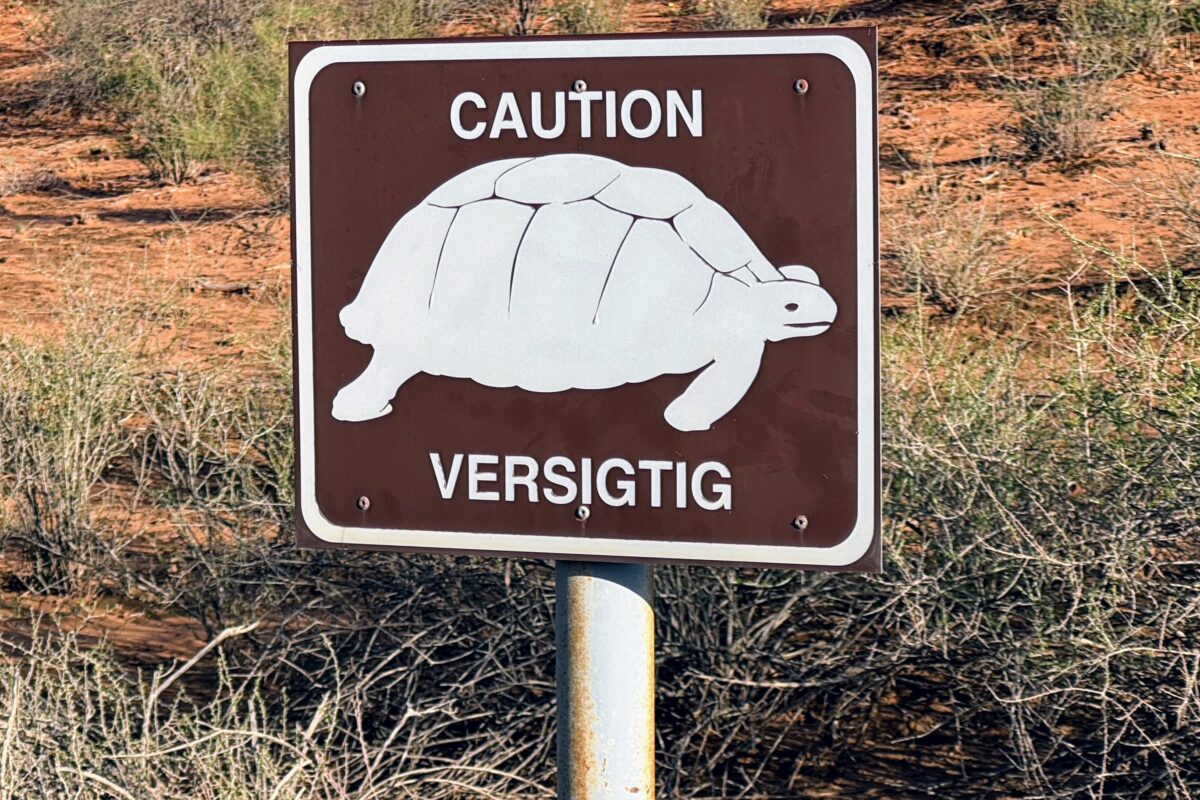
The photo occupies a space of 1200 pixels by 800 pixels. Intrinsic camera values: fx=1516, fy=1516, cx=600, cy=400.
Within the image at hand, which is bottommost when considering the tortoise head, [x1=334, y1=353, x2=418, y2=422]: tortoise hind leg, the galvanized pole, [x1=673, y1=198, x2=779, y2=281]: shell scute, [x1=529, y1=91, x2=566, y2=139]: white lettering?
the galvanized pole

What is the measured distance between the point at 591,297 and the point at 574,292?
0.06 feet

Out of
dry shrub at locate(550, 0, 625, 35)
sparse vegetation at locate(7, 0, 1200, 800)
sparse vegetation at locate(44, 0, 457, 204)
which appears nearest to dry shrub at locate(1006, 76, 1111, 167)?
dry shrub at locate(550, 0, 625, 35)

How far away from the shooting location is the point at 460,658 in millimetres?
3547

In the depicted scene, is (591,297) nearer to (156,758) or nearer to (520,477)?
(520,477)

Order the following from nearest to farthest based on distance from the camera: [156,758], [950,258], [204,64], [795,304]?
[795,304] < [156,758] < [950,258] < [204,64]

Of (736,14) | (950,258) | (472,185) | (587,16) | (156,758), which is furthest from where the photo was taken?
(587,16)

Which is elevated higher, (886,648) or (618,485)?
(618,485)

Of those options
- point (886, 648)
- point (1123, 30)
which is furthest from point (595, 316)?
point (1123, 30)

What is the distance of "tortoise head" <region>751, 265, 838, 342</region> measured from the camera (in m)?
1.50

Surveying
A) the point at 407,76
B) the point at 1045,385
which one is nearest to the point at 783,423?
the point at 407,76

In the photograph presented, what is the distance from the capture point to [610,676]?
161 cm

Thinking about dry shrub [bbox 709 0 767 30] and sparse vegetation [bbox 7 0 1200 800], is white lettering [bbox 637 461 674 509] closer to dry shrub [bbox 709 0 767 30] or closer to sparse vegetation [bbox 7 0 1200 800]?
sparse vegetation [bbox 7 0 1200 800]

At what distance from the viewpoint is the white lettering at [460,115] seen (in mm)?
1602

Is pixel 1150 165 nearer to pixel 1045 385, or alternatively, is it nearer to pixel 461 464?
pixel 1045 385
